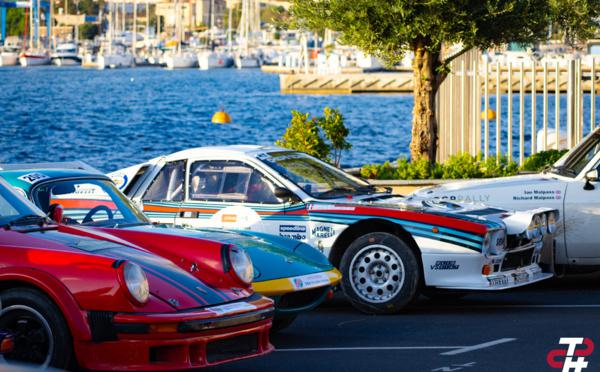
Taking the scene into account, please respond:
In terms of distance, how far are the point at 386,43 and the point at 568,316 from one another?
8117 mm

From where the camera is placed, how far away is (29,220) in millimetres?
8133

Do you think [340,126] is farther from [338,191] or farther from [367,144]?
[367,144]

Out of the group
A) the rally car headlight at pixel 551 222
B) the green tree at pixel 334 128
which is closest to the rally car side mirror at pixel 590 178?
the rally car headlight at pixel 551 222

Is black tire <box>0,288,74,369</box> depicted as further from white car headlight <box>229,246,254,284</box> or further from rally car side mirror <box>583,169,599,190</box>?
rally car side mirror <box>583,169,599,190</box>

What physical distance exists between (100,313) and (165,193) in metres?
4.71

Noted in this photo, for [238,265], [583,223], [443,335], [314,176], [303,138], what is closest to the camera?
[238,265]

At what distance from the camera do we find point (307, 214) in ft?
37.2

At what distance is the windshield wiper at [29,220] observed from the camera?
8.03m

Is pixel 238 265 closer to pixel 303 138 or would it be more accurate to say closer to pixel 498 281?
pixel 498 281

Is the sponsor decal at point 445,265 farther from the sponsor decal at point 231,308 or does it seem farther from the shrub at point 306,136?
the shrub at point 306,136

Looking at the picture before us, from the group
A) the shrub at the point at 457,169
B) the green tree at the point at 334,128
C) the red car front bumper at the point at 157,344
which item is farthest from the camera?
the green tree at the point at 334,128

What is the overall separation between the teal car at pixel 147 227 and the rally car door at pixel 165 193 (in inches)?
72.0

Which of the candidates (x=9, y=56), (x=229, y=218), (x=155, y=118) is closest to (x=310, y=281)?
(x=229, y=218)

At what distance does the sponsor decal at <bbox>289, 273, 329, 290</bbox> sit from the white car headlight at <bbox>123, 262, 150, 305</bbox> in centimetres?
232
